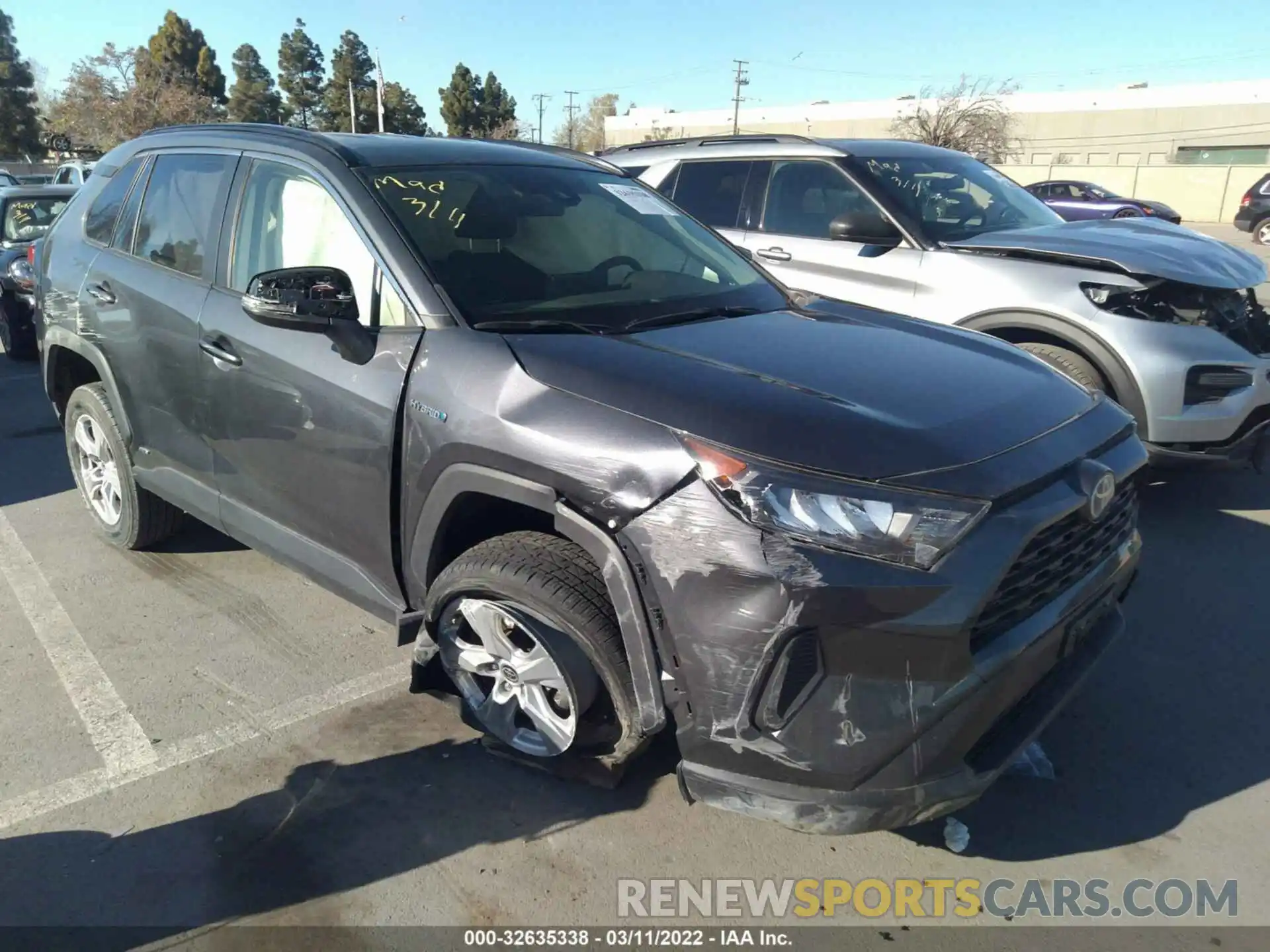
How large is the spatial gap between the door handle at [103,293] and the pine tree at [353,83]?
196ft

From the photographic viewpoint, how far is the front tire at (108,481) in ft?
13.9

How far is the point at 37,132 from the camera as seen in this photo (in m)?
51.8

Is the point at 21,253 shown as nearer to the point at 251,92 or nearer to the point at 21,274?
the point at 21,274

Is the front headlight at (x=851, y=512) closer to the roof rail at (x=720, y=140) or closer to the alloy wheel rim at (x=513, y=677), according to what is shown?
the alloy wheel rim at (x=513, y=677)

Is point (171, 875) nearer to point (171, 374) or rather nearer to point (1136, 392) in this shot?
point (171, 374)

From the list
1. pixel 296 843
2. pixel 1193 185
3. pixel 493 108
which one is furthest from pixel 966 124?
pixel 296 843

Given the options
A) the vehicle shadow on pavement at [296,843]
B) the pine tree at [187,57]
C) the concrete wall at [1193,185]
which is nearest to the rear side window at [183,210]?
the vehicle shadow on pavement at [296,843]

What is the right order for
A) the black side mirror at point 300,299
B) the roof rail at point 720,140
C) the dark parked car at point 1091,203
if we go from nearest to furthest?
the black side mirror at point 300,299 < the roof rail at point 720,140 < the dark parked car at point 1091,203

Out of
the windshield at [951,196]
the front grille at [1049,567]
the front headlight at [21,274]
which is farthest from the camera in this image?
the front headlight at [21,274]

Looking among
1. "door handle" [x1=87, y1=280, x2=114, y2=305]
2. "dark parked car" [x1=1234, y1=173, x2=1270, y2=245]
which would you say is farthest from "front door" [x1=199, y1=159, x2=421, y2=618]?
"dark parked car" [x1=1234, y1=173, x2=1270, y2=245]

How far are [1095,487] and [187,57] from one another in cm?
6377

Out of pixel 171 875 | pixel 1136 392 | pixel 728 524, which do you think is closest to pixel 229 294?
pixel 171 875

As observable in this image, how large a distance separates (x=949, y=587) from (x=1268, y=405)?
3.67 metres

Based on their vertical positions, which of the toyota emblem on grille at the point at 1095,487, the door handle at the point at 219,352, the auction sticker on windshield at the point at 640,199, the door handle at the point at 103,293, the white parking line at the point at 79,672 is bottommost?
the white parking line at the point at 79,672
